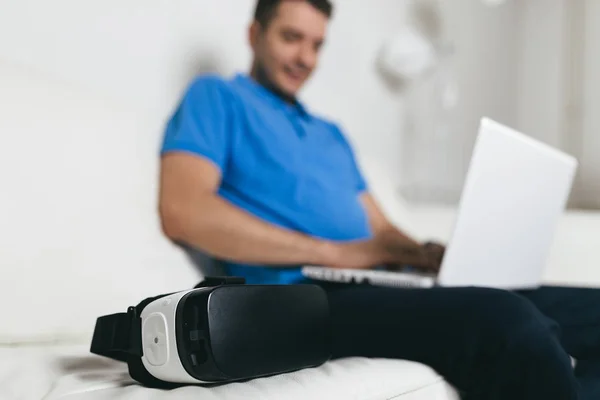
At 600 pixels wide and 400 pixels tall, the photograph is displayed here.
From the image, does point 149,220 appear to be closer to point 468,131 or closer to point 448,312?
point 448,312

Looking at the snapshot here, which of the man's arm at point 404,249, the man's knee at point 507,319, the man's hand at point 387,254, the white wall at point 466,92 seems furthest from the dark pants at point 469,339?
the white wall at point 466,92

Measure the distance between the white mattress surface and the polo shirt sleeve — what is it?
0.44m

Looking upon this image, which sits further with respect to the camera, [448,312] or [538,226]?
[538,226]

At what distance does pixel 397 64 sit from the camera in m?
2.08

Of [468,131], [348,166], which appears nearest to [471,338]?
[348,166]

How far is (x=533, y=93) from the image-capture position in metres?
2.56

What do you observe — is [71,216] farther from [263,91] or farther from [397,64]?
[397,64]

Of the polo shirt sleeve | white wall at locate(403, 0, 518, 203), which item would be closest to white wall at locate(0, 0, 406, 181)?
the polo shirt sleeve

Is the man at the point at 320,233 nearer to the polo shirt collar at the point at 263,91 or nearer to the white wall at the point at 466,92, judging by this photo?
the polo shirt collar at the point at 263,91

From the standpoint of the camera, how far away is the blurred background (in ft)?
3.95

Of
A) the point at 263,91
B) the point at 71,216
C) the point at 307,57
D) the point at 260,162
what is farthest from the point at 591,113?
the point at 71,216

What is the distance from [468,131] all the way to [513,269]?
1.40m

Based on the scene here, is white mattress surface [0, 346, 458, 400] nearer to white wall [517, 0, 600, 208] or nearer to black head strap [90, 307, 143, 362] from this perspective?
black head strap [90, 307, 143, 362]

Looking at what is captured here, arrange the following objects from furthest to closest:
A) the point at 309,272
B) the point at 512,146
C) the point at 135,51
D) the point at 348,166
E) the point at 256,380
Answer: the point at 348,166
the point at 135,51
the point at 309,272
the point at 512,146
the point at 256,380
